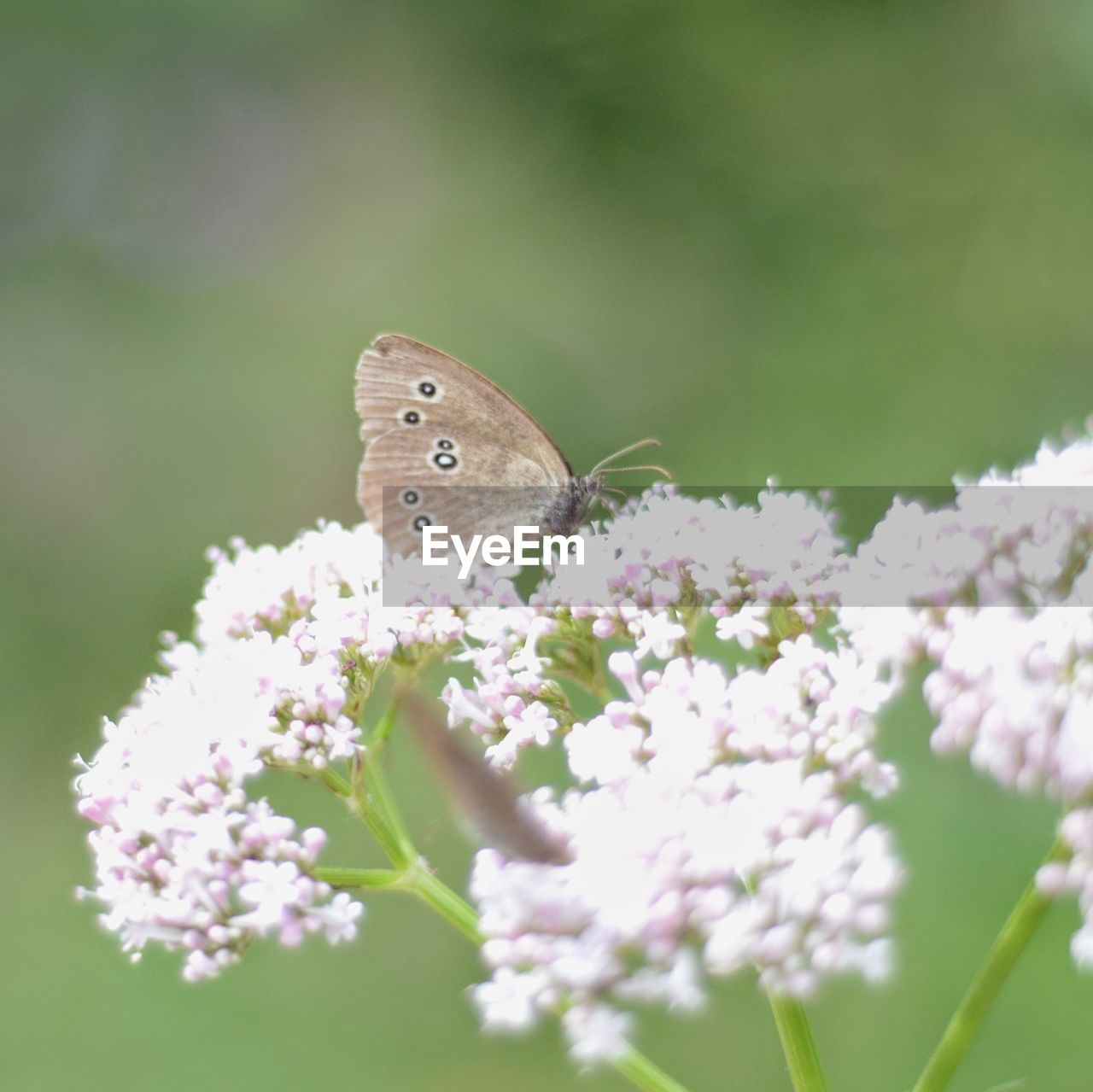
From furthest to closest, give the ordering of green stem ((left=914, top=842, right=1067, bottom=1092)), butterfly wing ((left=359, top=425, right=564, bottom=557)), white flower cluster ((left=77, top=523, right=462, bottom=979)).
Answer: butterfly wing ((left=359, top=425, right=564, bottom=557)), white flower cluster ((left=77, top=523, right=462, bottom=979)), green stem ((left=914, top=842, right=1067, bottom=1092))

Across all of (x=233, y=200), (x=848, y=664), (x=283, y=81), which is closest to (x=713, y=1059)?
(x=848, y=664)

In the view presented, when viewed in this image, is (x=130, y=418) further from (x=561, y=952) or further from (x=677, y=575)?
(x=561, y=952)

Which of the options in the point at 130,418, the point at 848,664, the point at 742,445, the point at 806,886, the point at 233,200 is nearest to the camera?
the point at 806,886

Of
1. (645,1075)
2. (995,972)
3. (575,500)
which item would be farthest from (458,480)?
(995,972)

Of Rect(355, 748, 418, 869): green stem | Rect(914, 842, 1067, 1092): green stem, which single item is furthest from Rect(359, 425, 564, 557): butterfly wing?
Rect(914, 842, 1067, 1092): green stem

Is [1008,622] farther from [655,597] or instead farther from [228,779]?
[228,779]

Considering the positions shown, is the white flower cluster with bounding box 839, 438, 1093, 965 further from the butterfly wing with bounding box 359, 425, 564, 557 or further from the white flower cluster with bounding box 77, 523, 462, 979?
the butterfly wing with bounding box 359, 425, 564, 557

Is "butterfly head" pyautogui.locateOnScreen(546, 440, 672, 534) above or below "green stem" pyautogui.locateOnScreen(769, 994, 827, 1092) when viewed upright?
above

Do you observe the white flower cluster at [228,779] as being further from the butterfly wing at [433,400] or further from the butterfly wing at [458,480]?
the butterfly wing at [433,400]
